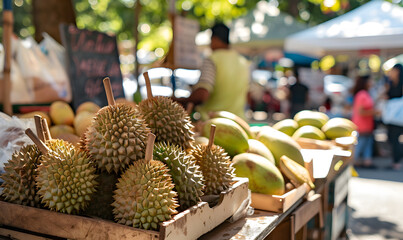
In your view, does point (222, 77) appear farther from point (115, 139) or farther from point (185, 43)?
point (115, 139)

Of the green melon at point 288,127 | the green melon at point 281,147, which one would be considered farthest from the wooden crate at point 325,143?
the green melon at point 281,147

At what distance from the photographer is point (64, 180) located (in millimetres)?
1286

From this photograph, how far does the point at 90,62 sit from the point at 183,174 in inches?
94.2

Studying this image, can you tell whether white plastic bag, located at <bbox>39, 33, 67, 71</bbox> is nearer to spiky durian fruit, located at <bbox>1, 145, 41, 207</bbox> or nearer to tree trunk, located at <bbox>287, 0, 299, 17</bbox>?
spiky durian fruit, located at <bbox>1, 145, 41, 207</bbox>

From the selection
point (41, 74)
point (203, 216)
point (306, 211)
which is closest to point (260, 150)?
point (306, 211)

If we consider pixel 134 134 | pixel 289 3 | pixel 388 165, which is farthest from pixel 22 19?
pixel 134 134

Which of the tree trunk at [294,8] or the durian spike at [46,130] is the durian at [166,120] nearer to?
the durian spike at [46,130]

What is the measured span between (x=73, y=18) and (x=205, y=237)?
4.90 metres

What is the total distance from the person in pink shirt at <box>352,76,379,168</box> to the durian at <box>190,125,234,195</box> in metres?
7.22

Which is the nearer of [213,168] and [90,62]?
[213,168]

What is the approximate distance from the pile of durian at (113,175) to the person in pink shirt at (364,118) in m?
7.35

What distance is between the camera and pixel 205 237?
1.51m

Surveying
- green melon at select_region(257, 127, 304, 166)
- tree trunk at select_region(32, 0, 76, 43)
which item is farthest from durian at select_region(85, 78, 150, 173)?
tree trunk at select_region(32, 0, 76, 43)

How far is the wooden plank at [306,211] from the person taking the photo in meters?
2.04
